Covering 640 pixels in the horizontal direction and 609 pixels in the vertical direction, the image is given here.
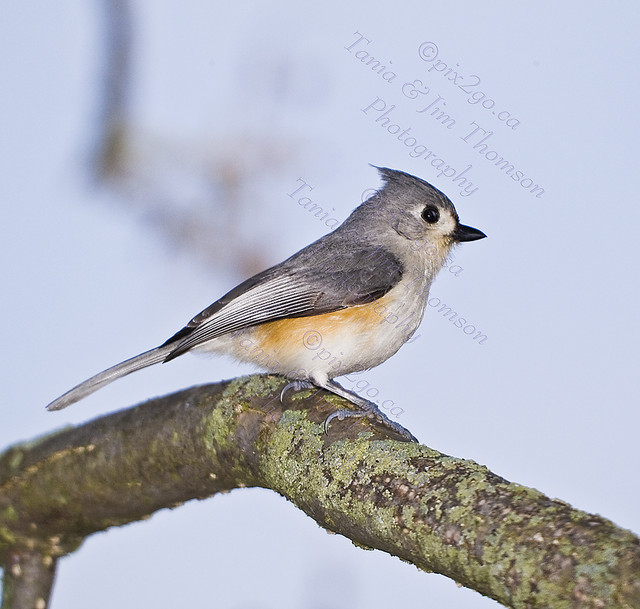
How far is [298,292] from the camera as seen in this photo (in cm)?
382

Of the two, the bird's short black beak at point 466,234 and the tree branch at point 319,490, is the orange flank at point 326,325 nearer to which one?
the tree branch at point 319,490

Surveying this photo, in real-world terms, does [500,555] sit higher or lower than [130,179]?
lower

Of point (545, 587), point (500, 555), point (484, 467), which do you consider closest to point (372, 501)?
point (484, 467)

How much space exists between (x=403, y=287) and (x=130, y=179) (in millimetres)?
1454

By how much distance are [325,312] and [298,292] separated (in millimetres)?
189

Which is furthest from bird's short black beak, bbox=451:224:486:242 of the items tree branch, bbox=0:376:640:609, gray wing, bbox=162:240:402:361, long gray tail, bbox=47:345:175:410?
long gray tail, bbox=47:345:175:410

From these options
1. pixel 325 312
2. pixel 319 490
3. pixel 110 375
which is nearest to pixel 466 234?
pixel 325 312

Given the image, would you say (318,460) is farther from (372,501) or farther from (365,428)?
(372,501)

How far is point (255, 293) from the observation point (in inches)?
151

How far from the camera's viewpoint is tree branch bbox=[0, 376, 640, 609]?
167cm

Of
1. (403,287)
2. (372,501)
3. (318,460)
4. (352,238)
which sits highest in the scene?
(352,238)

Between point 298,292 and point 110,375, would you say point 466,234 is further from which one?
point 110,375

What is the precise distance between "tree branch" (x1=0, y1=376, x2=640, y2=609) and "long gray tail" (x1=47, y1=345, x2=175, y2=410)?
0.58 feet

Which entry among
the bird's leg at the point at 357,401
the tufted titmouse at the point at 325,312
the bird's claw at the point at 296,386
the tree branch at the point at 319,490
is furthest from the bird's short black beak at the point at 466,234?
the tree branch at the point at 319,490
